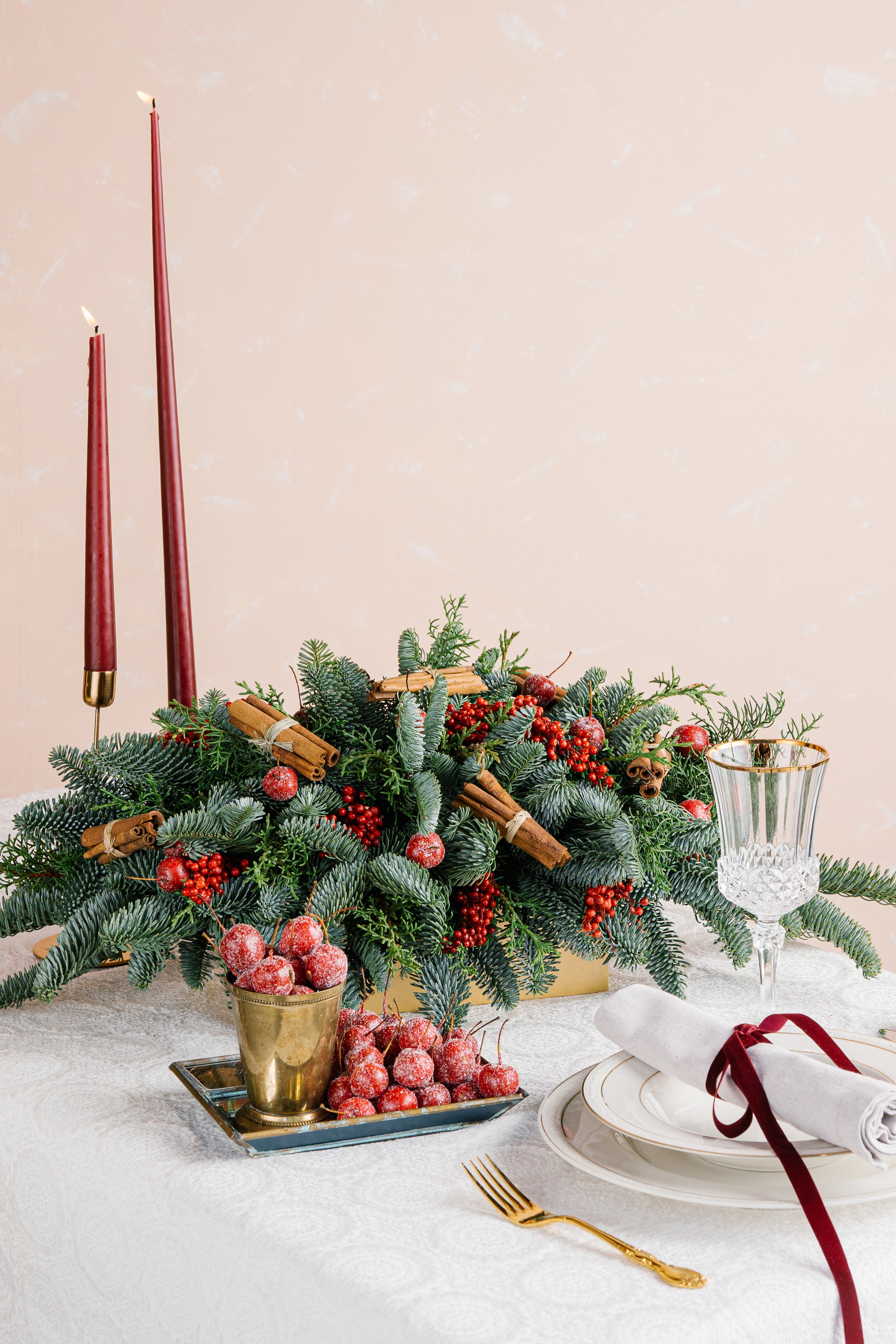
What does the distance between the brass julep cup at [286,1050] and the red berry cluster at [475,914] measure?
194mm

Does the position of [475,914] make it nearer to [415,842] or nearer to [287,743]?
[415,842]

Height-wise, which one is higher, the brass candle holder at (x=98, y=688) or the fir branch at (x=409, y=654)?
the fir branch at (x=409, y=654)

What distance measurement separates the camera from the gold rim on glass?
0.68 meters

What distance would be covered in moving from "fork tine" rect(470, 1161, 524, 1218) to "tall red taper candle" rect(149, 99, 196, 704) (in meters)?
0.47

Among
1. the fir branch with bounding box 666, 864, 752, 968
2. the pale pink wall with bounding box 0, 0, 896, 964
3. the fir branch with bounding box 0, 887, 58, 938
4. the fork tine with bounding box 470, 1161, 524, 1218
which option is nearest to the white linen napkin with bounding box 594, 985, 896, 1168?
the fork tine with bounding box 470, 1161, 524, 1218

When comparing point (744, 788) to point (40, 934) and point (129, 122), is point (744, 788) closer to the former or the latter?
point (40, 934)

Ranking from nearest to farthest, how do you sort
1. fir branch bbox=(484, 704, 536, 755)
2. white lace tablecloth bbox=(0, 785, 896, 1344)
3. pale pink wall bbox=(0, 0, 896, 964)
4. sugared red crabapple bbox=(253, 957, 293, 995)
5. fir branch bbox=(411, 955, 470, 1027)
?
white lace tablecloth bbox=(0, 785, 896, 1344), sugared red crabapple bbox=(253, 957, 293, 995), fir branch bbox=(411, 955, 470, 1027), fir branch bbox=(484, 704, 536, 755), pale pink wall bbox=(0, 0, 896, 964)

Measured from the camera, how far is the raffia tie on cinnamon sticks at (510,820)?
827mm

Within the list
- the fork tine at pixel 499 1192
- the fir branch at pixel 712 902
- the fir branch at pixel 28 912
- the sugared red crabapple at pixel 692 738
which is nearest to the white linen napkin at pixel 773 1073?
the fork tine at pixel 499 1192

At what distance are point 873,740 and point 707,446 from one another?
0.76 meters

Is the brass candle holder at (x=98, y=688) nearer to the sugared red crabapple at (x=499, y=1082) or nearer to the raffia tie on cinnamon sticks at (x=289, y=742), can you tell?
the raffia tie on cinnamon sticks at (x=289, y=742)

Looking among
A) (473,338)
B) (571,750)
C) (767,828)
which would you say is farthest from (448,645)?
(473,338)

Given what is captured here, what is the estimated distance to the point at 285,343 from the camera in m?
2.48

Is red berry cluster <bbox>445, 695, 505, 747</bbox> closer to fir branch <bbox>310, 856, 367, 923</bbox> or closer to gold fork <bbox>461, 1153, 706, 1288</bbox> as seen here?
fir branch <bbox>310, 856, 367, 923</bbox>
